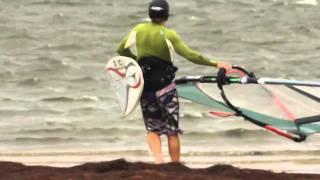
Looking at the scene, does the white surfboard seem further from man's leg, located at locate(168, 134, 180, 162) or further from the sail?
the sail

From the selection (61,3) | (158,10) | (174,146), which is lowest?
(61,3)

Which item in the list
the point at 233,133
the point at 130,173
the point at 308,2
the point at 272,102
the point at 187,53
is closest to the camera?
the point at 130,173

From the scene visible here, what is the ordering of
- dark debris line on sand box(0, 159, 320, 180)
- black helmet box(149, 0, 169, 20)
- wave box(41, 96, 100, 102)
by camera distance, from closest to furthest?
dark debris line on sand box(0, 159, 320, 180)
black helmet box(149, 0, 169, 20)
wave box(41, 96, 100, 102)

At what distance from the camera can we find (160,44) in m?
8.70

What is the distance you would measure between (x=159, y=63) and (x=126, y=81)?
0.38 meters

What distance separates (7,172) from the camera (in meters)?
8.49

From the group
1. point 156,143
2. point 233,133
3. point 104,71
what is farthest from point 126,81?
point 104,71

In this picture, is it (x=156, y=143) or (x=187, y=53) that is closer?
(x=187, y=53)

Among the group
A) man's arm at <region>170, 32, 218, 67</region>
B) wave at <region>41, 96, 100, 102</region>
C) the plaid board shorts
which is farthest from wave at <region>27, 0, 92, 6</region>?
man's arm at <region>170, 32, 218, 67</region>

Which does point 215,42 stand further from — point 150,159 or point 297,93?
point 297,93

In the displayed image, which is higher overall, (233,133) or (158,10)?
(158,10)

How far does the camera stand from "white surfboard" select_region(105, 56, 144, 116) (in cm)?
877

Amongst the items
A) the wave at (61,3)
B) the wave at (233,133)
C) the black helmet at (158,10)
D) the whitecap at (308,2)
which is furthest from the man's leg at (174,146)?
the wave at (61,3)

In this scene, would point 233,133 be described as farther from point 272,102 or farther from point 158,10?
point 158,10
